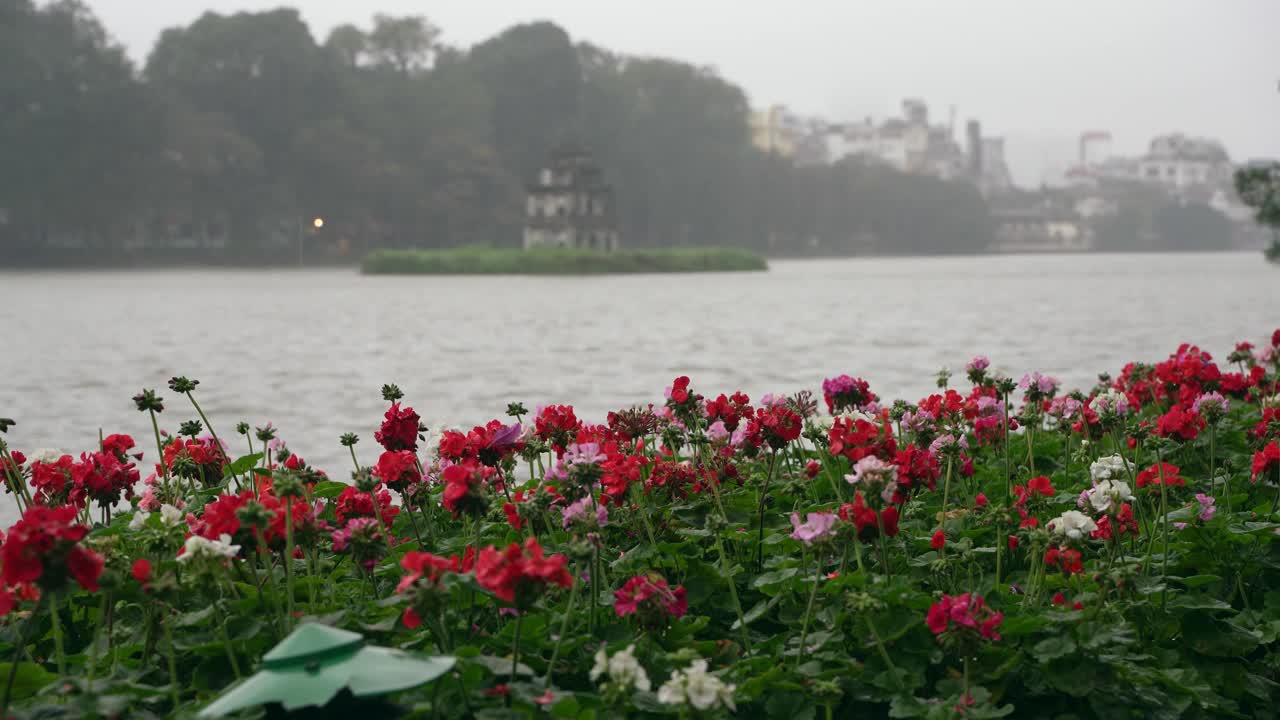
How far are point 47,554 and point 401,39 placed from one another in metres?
74.4

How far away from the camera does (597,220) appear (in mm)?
55656

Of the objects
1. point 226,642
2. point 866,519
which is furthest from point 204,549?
point 866,519

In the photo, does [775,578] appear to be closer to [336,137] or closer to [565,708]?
[565,708]

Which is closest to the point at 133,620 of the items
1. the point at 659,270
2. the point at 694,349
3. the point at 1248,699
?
the point at 1248,699

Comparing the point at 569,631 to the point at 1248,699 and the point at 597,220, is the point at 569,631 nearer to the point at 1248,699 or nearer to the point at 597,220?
the point at 1248,699

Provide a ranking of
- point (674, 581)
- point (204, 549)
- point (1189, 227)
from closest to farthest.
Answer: point (204, 549), point (674, 581), point (1189, 227)

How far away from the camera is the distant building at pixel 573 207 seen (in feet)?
181

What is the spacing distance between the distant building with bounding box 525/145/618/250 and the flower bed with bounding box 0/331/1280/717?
5211cm

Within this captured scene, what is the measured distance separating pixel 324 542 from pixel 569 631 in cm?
83

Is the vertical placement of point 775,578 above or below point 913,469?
below

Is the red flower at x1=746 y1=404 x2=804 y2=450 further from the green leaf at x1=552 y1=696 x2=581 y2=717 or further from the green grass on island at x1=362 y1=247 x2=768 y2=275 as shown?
the green grass on island at x1=362 y1=247 x2=768 y2=275

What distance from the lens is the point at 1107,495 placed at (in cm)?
255

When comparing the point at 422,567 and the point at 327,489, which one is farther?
the point at 327,489

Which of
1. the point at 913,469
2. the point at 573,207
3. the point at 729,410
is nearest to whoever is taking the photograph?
the point at 913,469
